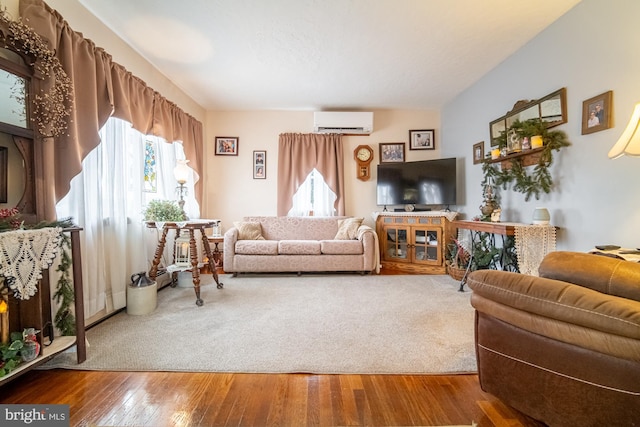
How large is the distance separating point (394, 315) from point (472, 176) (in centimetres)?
240

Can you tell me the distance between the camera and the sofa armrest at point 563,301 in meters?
0.83

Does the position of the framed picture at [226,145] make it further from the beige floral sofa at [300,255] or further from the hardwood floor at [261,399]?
the hardwood floor at [261,399]

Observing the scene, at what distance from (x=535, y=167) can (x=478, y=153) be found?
1.02 metres

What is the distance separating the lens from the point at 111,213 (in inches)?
92.4

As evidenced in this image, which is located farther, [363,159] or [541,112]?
[363,159]

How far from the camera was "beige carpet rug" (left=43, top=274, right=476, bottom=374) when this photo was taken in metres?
1.60

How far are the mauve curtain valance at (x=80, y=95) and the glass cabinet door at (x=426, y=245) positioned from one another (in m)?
3.67

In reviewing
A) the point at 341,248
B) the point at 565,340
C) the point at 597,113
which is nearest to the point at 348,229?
the point at 341,248

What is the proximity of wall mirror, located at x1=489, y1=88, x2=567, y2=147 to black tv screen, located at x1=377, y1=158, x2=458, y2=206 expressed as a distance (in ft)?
2.90

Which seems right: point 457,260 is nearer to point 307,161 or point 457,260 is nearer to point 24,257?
point 307,161

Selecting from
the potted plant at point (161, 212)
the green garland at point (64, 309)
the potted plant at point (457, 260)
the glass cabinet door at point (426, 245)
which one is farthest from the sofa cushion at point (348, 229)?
the green garland at point (64, 309)

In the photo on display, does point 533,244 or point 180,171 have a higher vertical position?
point 180,171

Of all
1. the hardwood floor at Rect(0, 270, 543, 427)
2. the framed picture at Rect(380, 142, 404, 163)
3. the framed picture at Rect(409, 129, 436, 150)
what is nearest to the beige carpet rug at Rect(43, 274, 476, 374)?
the hardwood floor at Rect(0, 270, 543, 427)

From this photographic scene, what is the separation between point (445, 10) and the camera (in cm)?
209
